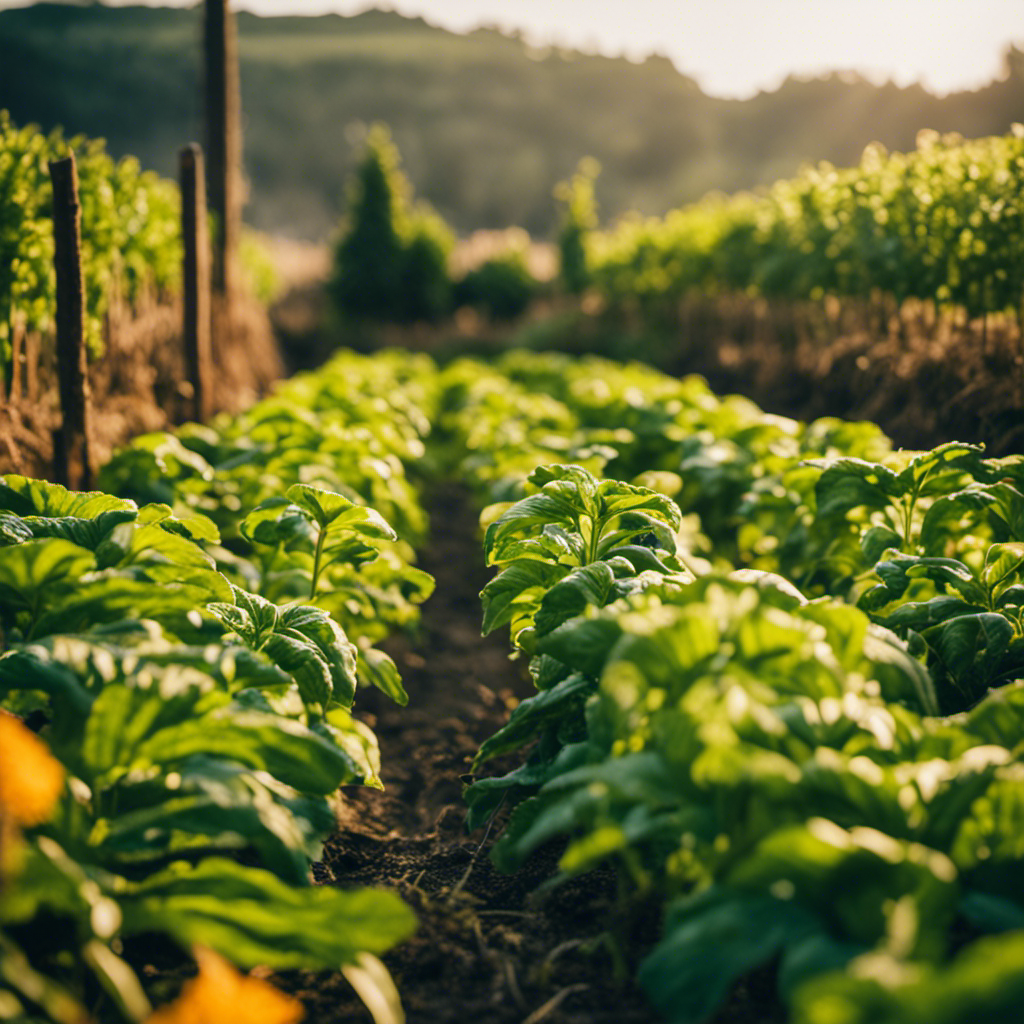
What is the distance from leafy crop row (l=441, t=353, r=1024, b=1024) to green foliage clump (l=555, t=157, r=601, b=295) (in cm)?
1672

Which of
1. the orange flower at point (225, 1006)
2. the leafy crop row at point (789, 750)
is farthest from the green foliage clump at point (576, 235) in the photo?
the orange flower at point (225, 1006)

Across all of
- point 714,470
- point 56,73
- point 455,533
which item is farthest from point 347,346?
point 56,73

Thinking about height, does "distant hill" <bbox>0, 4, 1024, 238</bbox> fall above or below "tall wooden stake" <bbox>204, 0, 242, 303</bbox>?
above

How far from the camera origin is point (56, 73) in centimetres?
7250

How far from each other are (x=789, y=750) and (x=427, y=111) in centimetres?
9618

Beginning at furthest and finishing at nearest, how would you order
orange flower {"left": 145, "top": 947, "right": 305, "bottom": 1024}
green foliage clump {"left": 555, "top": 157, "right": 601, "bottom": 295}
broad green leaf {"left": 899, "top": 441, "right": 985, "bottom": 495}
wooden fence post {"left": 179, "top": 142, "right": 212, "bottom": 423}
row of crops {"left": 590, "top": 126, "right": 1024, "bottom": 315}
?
green foliage clump {"left": 555, "top": 157, "right": 601, "bottom": 295} < wooden fence post {"left": 179, "top": 142, "right": 212, "bottom": 423} < row of crops {"left": 590, "top": 126, "right": 1024, "bottom": 315} < broad green leaf {"left": 899, "top": 441, "right": 985, "bottom": 495} < orange flower {"left": 145, "top": 947, "right": 305, "bottom": 1024}

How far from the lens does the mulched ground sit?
5.37 feet

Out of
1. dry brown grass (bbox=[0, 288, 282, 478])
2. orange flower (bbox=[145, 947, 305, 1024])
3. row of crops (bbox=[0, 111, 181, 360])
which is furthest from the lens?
row of crops (bbox=[0, 111, 181, 360])

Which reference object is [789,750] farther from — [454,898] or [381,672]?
[381,672]

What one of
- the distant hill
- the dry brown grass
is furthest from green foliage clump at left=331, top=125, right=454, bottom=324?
the distant hill

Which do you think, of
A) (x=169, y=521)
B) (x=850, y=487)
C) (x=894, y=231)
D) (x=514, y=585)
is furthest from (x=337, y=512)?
(x=894, y=231)

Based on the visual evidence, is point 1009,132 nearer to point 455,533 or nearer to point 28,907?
point 455,533

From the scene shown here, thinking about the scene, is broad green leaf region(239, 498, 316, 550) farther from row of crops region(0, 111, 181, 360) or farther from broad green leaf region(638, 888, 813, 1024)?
row of crops region(0, 111, 181, 360)

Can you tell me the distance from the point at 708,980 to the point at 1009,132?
557 centimetres
